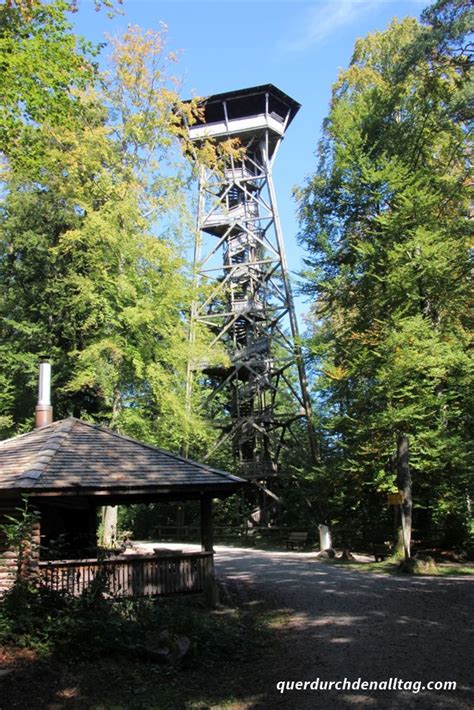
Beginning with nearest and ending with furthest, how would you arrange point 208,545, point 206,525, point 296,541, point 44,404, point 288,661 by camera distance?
point 288,661 < point 208,545 < point 206,525 < point 44,404 < point 296,541

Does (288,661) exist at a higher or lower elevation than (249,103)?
lower

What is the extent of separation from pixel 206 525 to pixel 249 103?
78.4 ft

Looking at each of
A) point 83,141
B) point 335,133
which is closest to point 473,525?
point 335,133

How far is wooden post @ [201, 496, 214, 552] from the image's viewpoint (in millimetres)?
11982

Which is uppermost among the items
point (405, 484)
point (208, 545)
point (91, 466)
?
point (91, 466)

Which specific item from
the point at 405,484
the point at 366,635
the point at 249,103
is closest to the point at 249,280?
the point at 249,103

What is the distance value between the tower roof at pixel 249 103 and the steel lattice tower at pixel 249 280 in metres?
0.05

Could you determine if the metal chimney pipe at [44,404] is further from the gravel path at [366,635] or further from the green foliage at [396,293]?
the green foliage at [396,293]

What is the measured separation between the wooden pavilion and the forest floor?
0.94m

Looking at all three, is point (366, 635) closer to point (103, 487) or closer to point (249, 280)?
point (103, 487)

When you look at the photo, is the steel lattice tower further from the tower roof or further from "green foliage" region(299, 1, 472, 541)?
"green foliage" region(299, 1, 472, 541)

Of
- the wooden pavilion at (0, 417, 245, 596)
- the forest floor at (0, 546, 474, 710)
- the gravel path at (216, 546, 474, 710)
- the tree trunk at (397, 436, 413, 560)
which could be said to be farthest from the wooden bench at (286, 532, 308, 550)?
the wooden pavilion at (0, 417, 245, 596)

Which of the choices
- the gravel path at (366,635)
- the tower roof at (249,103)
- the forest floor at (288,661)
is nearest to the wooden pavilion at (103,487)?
the forest floor at (288,661)

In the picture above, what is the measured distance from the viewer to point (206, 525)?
1213cm
